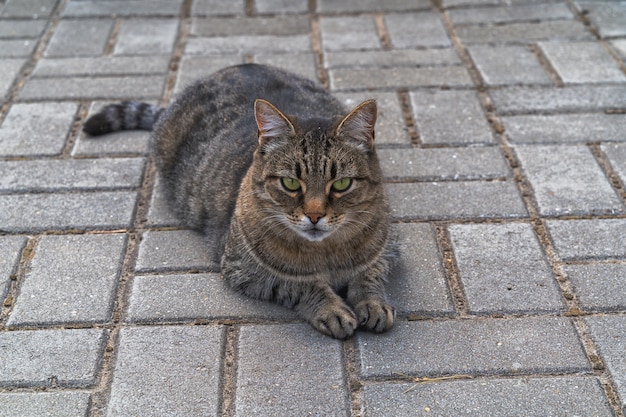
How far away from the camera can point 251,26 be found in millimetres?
5688

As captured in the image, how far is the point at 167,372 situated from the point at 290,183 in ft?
2.79

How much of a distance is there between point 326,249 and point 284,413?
739 millimetres

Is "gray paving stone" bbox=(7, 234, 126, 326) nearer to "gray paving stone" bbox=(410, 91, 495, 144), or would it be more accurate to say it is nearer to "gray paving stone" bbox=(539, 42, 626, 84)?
"gray paving stone" bbox=(410, 91, 495, 144)

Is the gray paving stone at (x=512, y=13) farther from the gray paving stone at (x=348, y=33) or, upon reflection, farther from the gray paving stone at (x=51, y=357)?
the gray paving stone at (x=51, y=357)

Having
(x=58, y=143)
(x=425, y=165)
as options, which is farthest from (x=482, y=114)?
(x=58, y=143)

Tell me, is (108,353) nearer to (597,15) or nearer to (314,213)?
(314,213)

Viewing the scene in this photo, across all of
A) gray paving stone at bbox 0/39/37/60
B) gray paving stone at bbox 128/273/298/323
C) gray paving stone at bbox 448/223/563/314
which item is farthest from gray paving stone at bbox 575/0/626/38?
gray paving stone at bbox 0/39/37/60

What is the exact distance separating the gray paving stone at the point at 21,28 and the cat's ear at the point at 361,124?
337 centimetres

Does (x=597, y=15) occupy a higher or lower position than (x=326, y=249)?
lower

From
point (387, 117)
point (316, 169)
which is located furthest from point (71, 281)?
point (387, 117)

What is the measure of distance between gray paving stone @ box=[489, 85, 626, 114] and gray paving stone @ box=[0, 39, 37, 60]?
10.1 feet

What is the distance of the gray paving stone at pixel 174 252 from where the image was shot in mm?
3502

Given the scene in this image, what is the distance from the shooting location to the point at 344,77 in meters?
4.99

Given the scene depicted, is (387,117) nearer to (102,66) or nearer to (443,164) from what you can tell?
(443,164)
